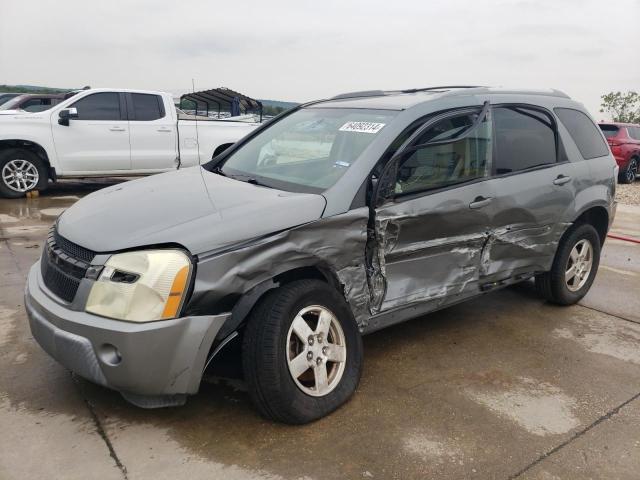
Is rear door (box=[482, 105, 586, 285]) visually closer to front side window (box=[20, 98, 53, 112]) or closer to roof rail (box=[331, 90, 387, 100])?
roof rail (box=[331, 90, 387, 100])

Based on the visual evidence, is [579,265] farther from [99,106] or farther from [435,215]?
[99,106]

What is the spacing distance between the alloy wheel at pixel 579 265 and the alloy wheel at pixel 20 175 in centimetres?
814

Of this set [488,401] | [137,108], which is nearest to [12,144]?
[137,108]

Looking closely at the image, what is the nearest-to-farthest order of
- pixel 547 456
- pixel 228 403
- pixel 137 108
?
pixel 547 456, pixel 228 403, pixel 137 108

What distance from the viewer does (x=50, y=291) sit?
2.88 metres

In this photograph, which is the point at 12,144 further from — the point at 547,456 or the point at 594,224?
the point at 547,456

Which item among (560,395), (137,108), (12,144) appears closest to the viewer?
(560,395)

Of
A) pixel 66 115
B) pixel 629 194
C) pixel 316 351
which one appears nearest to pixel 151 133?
pixel 66 115

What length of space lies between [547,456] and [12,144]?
29.7ft

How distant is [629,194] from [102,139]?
36.4 feet

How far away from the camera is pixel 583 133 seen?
473 centimetres

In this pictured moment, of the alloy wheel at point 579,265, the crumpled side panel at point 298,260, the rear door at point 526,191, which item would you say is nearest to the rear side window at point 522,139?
the rear door at point 526,191

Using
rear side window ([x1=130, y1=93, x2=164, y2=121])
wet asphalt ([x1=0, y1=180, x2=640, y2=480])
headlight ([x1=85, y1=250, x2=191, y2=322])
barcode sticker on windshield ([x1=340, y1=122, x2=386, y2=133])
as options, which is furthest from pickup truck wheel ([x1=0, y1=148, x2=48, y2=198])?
Answer: headlight ([x1=85, y1=250, x2=191, y2=322])

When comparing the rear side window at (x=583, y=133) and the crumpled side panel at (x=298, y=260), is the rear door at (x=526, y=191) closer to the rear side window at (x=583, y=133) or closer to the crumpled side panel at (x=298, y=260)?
the rear side window at (x=583, y=133)
